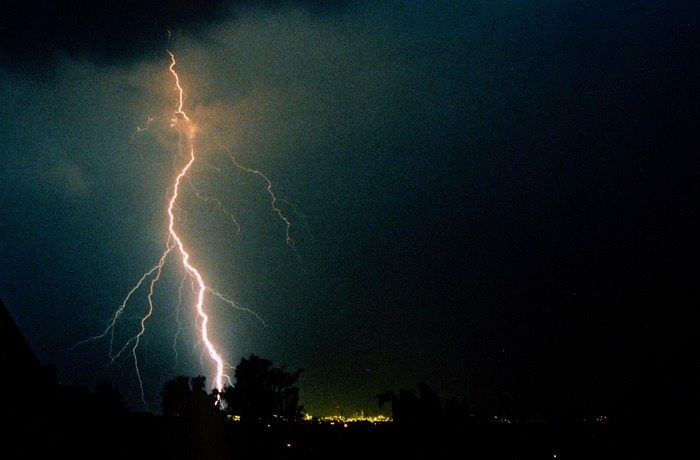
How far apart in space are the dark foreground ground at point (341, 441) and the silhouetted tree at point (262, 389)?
17.4 meters

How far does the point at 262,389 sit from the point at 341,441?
18869mm

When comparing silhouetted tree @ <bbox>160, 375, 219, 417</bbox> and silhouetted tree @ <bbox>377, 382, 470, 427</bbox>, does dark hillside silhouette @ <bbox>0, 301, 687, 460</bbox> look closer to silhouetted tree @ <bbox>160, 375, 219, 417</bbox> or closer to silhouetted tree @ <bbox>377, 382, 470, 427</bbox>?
silhouetted tree @ <bbox>377, 382, 470, 427</bbox>

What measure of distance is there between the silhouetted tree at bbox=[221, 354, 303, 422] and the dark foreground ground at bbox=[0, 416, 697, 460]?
17.4 meters

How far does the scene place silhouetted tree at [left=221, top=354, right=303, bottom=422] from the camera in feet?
92.5

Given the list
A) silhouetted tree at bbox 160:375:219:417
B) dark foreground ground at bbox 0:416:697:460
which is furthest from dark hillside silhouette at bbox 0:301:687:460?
silhouetted tree at bbox 160:375:219:417

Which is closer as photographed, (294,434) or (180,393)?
(294,434)

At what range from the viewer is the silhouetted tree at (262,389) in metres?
28.2

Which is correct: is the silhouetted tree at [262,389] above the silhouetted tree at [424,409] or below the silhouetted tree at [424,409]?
above

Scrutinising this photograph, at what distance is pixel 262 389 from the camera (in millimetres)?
28672

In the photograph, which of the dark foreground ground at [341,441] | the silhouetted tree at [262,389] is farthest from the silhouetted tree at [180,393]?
the dark foreground ground at [341,441]

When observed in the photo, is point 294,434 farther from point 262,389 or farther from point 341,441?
point 262,389

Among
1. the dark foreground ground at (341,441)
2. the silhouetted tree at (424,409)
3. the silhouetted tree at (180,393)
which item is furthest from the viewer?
the silhouetted tree at (180,393)

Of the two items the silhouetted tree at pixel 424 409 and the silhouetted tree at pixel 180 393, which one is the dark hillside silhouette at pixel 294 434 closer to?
the silhouetted tree at pixel 424 409

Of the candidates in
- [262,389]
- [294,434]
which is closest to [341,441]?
[294,434]
